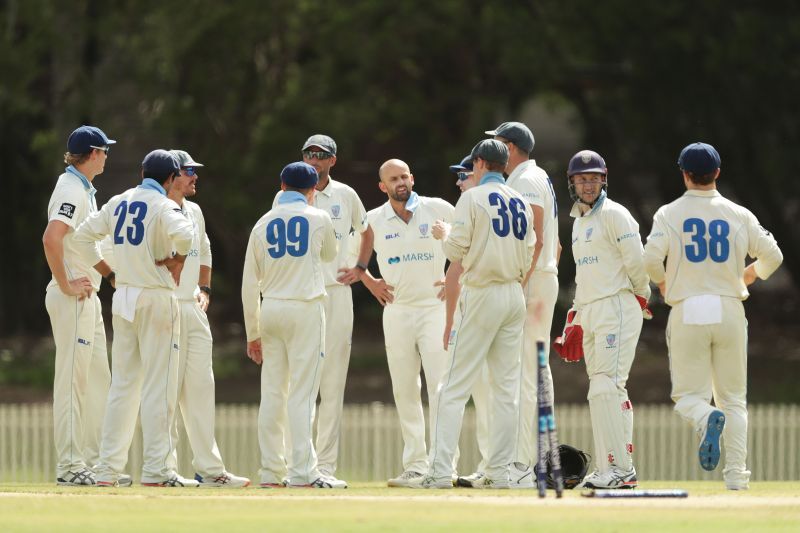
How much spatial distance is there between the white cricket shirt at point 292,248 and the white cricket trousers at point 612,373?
6.30 ft

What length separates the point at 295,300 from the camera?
11062 mm

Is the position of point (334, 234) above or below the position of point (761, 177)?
below

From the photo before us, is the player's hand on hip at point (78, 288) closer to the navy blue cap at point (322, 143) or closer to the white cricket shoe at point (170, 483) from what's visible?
the white cricket shoe at point (170, 483)

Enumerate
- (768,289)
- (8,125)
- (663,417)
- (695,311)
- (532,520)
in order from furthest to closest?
1. (768,289)
2. (8,125)
3. (663,417)
4. (695,311)
5. (532,520)

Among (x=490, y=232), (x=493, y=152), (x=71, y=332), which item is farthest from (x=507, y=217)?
(x=71, y=332)

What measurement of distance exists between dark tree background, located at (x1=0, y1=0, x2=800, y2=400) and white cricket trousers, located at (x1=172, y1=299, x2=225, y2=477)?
46.3ft

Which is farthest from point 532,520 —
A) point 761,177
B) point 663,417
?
point 761,177

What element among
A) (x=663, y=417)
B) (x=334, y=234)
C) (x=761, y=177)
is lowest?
(x=663, y=417)

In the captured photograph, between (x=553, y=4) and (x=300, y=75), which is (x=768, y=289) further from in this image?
(x=300, y=75)

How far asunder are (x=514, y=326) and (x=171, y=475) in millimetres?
2594

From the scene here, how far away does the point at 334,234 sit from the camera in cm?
1109

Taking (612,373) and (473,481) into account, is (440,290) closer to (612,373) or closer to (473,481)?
(473,481)

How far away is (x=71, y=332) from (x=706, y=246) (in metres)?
4.40

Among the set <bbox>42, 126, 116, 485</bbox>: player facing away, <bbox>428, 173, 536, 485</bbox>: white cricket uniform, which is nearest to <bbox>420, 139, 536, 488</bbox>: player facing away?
<bbox>428, 173, 536, 485</bbox>: white cricket uniform
